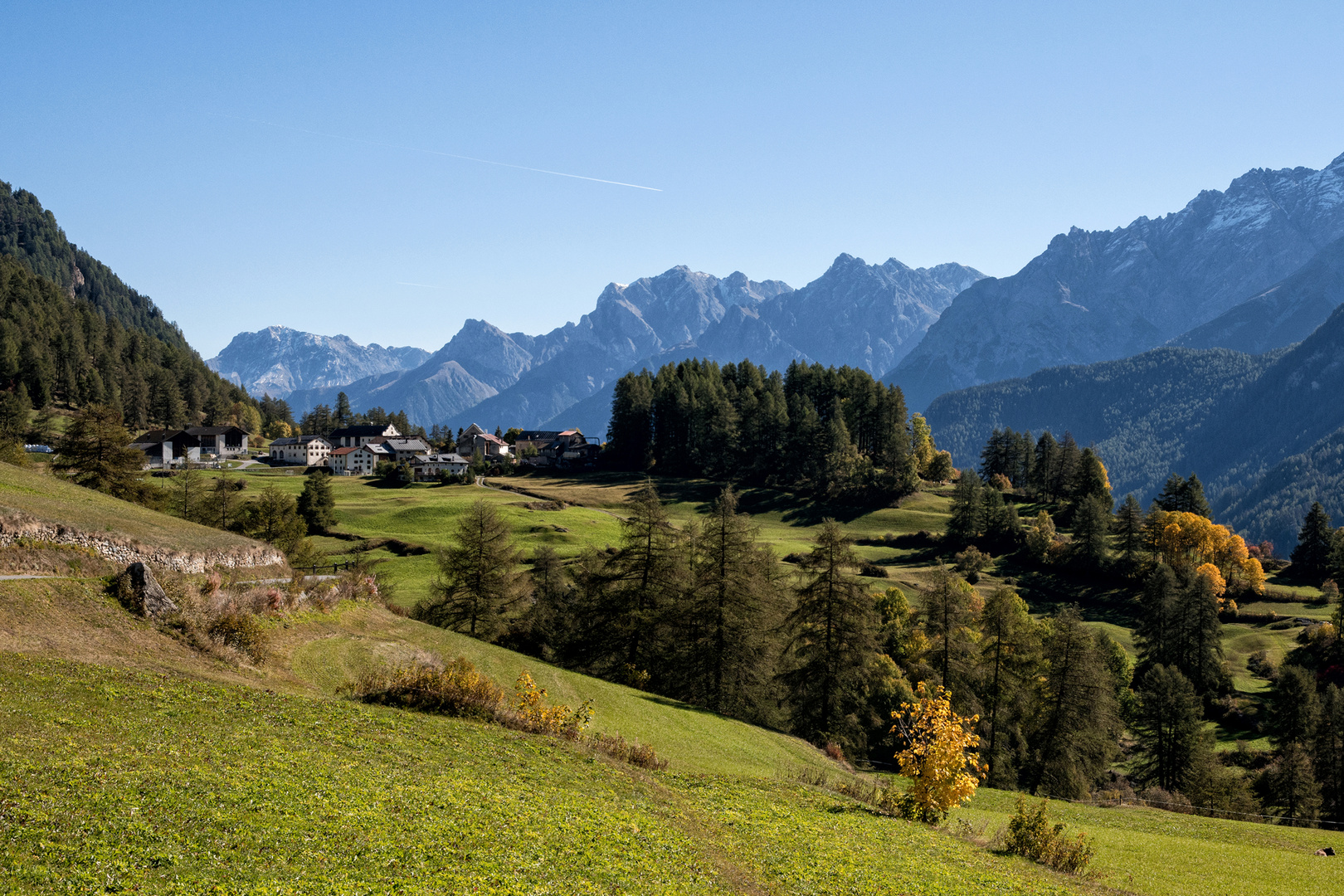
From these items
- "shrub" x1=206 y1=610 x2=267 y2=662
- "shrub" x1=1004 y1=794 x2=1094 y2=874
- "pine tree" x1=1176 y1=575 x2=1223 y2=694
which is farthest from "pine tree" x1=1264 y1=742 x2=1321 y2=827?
"shrub" x1=206 y1=610 x2=267 y2=662

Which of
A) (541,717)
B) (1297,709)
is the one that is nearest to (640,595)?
(541,717)

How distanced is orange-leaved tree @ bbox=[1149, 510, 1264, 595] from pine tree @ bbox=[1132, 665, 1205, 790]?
187ft

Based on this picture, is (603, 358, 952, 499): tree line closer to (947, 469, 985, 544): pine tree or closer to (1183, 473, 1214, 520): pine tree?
(947, 469, 985, 544): pine tree

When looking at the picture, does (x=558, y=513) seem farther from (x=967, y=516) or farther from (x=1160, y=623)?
(x=1160, y=623)

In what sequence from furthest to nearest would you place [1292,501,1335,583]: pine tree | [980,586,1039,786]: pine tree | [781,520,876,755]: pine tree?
[1292,501,1335,583]: pine tree
[980,586,1039,786]: pine tree
[781,520,876,755]: pine tree

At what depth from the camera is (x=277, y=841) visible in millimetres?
13812

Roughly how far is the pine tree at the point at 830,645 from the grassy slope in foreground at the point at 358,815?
73.7 feet

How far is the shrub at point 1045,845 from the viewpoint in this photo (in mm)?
25344

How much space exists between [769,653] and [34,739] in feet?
143

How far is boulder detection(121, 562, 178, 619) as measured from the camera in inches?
983

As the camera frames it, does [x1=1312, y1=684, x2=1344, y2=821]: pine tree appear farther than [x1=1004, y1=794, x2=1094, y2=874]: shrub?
Yes

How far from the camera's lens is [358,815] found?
15.8 m

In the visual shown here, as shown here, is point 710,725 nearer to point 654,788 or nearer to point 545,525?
point 654,788

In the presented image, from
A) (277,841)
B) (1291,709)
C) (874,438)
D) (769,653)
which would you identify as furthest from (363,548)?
(874,438)
